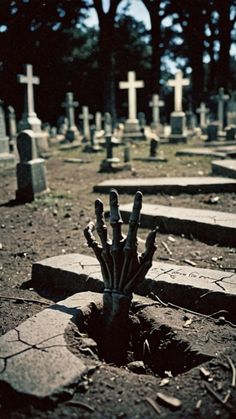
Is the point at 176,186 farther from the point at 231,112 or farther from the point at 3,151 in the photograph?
the point at 231,112

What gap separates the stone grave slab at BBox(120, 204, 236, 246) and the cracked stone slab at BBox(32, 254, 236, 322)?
1.15 metres

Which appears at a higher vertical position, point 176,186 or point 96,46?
point 96,46

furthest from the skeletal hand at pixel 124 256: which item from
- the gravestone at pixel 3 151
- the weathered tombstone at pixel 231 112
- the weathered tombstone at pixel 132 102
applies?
the weathered tombstone at pixel 231 112

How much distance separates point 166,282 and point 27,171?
4000 mm

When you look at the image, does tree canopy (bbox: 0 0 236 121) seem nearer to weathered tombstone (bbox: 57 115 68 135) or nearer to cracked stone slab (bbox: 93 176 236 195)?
weathered tombstone (bbox: 57 115 68 135)

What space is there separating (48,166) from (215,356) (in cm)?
837

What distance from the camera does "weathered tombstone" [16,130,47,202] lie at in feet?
20.0

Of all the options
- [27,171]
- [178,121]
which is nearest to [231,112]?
[178,121]

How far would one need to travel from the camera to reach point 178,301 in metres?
2.70

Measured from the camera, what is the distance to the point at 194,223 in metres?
4.24

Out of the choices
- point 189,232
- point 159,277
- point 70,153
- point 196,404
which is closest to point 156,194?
point 189,232

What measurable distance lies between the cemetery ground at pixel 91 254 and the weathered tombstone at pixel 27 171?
0.20 metres

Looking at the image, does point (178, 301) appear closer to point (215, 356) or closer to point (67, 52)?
point (215, 356)

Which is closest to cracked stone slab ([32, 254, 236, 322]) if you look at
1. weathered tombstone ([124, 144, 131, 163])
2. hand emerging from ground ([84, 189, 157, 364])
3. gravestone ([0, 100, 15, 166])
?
hand emerging from ground ([84, 189, 157, 364])
